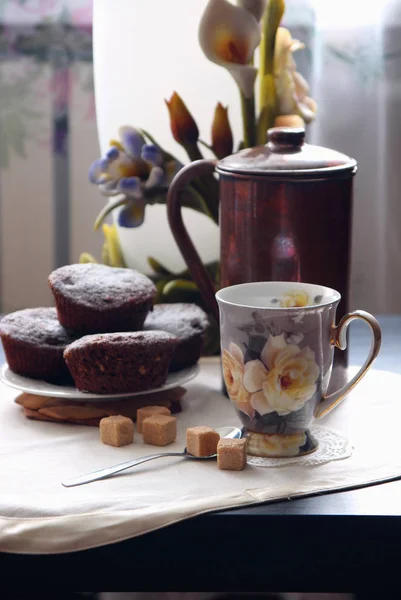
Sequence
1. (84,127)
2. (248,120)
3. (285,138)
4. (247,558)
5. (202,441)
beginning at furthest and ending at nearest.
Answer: (84,127) → (248,120) → (285,138) → (202,441) → (247,558)

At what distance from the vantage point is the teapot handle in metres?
0.88

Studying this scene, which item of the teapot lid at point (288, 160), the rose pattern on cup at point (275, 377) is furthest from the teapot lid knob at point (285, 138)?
the rose pattern on cup at point (275, 377)

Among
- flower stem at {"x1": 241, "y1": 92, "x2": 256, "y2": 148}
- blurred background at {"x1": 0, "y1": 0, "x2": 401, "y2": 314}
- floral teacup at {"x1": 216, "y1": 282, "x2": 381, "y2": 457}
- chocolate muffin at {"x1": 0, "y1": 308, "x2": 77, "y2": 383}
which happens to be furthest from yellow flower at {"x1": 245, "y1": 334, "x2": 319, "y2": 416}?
blurred background at {"x1": 0, "y1": 0, "x2": 401, "y2": 314}

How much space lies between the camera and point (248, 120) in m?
0.96

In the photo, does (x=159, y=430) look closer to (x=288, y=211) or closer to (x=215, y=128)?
(x=288, y=211)

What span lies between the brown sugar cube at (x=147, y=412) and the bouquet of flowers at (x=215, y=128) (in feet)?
0.86

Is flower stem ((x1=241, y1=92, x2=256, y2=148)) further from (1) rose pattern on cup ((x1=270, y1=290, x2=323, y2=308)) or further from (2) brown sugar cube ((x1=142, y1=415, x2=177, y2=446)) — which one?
(2) brown sugar cube ((x1=142, y1=415, x2=177, y2=446))

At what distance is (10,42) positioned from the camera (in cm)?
159

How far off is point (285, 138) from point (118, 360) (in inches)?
10.0

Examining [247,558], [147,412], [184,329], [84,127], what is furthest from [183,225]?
[84,127]

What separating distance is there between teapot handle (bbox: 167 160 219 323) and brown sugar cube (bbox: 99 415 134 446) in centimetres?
19

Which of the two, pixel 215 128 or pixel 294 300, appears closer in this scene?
pixel 294 300

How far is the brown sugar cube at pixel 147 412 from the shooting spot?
79 centimetres

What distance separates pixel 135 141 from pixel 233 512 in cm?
51
